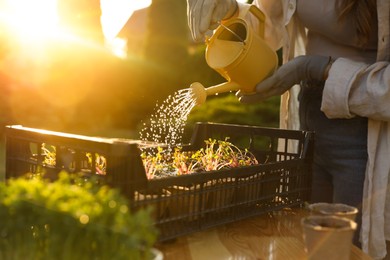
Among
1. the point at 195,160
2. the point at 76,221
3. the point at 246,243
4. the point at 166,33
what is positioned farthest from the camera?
the point at 166,33

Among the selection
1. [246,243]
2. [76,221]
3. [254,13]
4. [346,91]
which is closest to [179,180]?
[246,243]

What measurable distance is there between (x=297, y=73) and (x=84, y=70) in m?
8.72

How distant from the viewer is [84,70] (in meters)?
10.0

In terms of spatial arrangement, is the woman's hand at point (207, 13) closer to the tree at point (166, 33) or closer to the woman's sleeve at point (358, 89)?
the woman's sleeve at point (358, 89)

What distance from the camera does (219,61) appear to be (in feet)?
5.45

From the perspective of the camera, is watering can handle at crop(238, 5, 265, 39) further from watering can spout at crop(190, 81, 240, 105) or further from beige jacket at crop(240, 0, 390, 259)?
watering can spout at crop(190, 81, 240, 105)

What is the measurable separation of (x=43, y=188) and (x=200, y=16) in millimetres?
1090

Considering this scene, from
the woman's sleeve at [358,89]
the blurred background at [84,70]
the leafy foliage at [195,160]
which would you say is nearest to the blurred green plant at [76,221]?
the leafy foliage at [195,160]

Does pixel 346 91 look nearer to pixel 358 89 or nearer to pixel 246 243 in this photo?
pixel 358 89

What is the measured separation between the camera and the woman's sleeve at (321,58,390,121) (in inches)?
60.2

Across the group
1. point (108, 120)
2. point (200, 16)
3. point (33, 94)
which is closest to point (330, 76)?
point (200, 16)

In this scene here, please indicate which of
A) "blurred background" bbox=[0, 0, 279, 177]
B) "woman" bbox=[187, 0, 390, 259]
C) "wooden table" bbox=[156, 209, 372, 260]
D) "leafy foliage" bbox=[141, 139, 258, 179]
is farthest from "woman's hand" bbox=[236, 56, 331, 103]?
"blurred background" bbox=[0, 0, 279, 177]

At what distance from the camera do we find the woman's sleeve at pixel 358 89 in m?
1.53

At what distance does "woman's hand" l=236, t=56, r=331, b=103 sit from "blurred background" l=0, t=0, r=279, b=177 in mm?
7212
